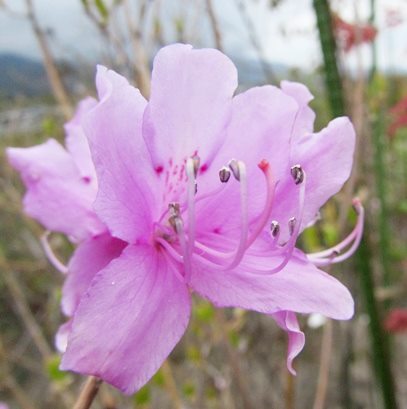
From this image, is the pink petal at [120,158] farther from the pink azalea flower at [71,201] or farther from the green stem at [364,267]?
the green stem at [364,267]

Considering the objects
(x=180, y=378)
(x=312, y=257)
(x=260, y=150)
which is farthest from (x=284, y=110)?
(x=180, y=378)

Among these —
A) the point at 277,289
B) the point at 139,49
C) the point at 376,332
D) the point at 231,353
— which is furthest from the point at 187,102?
the point at 376,332

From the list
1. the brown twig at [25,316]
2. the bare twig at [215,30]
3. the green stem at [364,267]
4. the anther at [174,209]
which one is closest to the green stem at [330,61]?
the green stem at [364,267]

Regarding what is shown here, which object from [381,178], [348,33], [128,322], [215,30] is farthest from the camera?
[348,33]

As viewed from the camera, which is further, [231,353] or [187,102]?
[231,353]

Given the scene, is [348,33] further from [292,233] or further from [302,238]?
[292,233]
